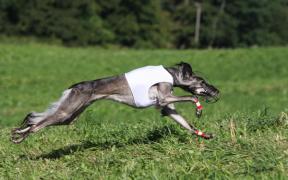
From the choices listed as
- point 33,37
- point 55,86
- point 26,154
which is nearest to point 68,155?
point 26,154

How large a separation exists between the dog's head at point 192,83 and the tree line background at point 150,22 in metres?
58.6

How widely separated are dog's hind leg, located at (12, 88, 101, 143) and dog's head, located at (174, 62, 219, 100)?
47.3 inches

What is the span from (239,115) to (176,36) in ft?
238

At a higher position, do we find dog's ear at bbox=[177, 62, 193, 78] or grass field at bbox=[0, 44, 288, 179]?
dog's ear at bbox=[177, 62, 193, 78]

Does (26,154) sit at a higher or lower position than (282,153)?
lower

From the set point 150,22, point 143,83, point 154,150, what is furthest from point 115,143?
point 150,22

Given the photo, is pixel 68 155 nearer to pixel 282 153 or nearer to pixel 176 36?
pixel 282 153

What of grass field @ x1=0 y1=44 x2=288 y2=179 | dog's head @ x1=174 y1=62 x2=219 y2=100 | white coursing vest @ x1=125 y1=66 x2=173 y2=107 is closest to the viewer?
grass field @ x1=0 y1=44 x2=288 y2=179

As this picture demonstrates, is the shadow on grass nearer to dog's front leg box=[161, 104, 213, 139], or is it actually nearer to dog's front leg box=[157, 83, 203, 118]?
dog's front leg box=[161, 104, 213, 139]

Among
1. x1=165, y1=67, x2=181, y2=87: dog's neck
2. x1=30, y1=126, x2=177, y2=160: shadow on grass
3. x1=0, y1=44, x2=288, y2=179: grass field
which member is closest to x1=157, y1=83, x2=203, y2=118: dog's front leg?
x1=165, y1=67, x2=181, y2=87: dog's neck

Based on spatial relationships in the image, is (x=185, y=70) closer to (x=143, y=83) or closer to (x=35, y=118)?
(x=143, y=83)

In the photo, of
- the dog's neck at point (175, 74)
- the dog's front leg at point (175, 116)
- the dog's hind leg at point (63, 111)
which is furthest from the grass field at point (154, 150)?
the dog's neck at point (175, 74)

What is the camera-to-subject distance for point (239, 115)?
9.27 metres

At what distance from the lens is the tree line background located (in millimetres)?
66375
